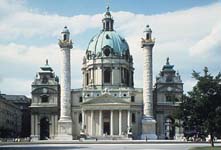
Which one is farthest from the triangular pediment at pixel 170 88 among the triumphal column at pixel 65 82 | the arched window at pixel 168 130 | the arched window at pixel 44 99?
the arched window at pixel 44 99

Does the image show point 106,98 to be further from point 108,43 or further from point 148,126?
point 108,43

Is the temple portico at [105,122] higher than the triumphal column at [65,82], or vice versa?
the triumphal column at [65,82]

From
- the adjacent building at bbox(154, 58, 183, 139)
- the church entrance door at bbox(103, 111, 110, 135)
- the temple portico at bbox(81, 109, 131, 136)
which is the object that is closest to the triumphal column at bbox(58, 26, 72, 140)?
the temple portico at bbox(81, 109, 131, 136)

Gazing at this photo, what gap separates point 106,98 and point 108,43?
782 inches

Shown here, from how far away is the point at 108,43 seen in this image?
486 ft

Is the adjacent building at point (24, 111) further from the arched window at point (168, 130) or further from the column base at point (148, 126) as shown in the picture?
the column base at point (148, 126)

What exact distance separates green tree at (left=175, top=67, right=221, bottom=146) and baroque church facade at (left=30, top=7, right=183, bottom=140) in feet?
202

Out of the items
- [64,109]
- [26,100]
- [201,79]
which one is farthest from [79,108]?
[201,79]

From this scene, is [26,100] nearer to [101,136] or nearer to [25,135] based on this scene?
[25,135]

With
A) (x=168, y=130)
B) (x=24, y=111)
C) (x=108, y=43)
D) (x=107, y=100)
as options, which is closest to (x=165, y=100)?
(x=168, y=130)

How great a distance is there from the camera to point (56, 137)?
129250mm

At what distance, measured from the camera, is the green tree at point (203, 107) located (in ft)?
205

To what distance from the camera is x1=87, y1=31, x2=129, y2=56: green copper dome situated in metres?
148

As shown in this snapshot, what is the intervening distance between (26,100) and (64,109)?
55666mm
